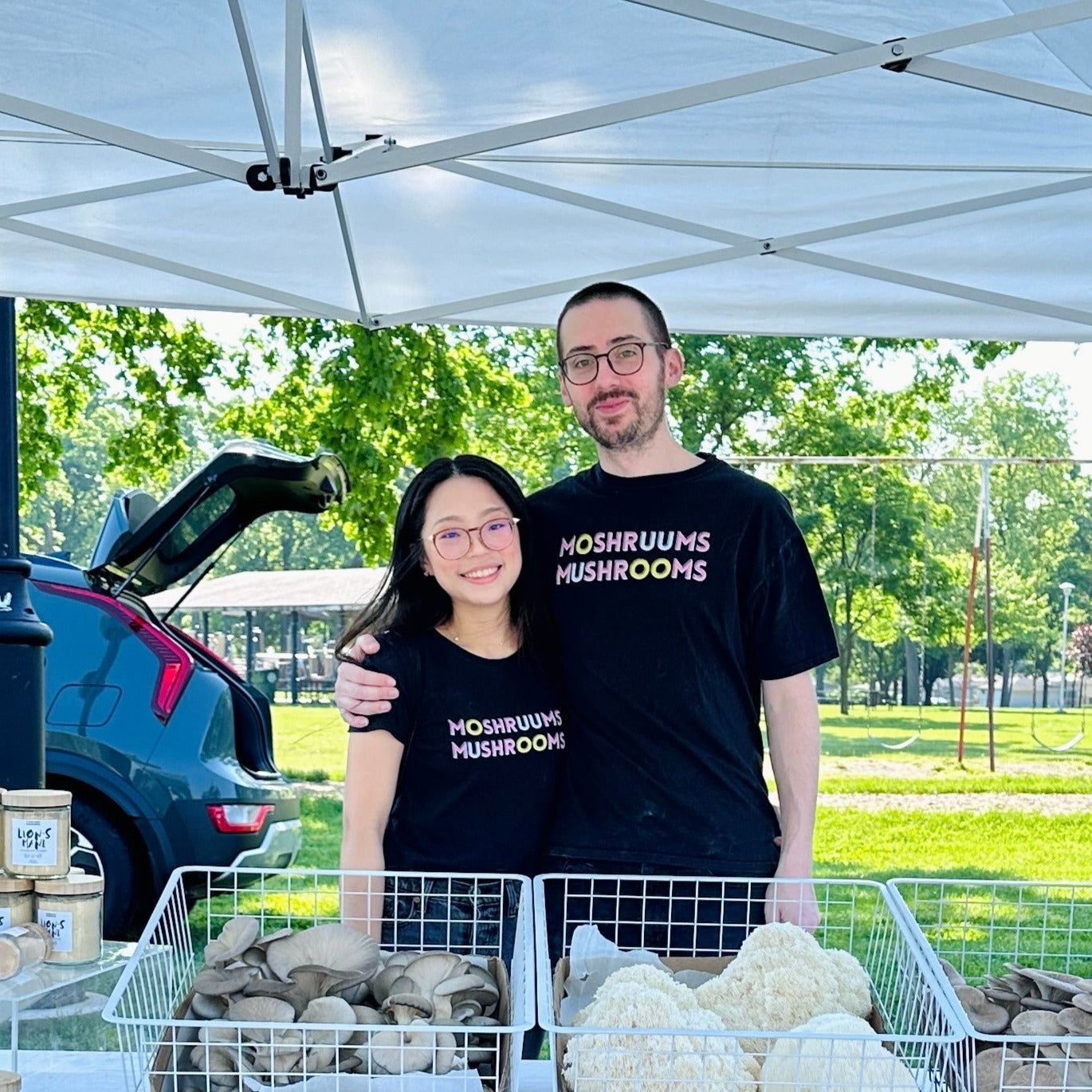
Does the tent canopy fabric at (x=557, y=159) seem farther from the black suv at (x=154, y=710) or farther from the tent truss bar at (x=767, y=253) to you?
the black suv at (x=154, y=710)

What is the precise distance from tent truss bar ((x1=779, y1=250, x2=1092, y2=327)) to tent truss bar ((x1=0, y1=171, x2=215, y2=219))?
1.33 m

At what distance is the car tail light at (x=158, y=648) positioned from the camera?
6.39 metres

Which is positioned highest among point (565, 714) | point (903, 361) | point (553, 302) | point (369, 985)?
point (903, 361)

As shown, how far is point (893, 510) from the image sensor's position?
62.7ft

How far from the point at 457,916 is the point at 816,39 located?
1.51 meters

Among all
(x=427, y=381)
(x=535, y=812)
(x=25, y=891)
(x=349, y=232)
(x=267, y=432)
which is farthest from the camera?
(x=267, y=432)

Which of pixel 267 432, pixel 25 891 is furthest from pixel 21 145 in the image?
pixel 267 432

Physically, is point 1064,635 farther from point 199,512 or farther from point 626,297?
point 626,297

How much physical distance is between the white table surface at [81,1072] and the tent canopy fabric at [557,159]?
140 cm

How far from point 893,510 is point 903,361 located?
4369 millimetres

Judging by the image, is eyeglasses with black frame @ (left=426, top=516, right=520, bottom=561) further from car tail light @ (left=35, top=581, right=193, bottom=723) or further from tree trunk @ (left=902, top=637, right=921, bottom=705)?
tree trunk @ (left=902, top=637, right=921, bottom=705)

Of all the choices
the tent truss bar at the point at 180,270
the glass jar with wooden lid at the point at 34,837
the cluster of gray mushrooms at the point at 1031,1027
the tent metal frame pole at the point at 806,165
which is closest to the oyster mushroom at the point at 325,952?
the glass jar with wooden lid at the point at 34,837

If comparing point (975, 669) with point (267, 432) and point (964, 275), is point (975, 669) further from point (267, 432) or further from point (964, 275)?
point (964, 275)

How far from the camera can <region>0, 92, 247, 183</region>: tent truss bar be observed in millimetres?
2385
